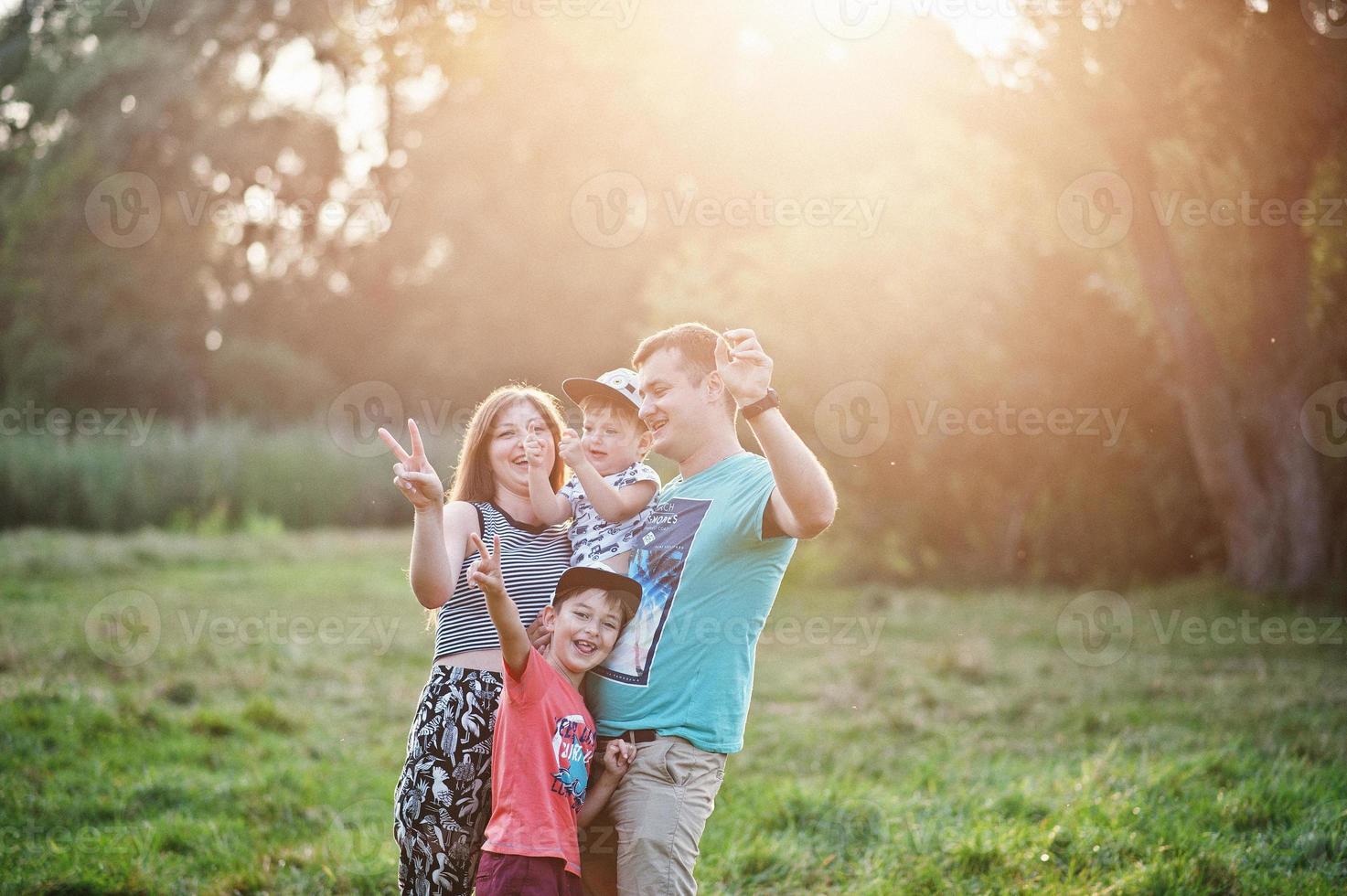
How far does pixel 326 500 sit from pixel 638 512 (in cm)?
1831

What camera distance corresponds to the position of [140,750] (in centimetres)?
676

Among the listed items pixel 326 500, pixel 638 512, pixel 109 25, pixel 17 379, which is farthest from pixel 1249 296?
pixel 17 379

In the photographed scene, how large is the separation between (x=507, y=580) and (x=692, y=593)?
0.54m

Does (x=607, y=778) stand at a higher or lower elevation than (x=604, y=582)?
lower

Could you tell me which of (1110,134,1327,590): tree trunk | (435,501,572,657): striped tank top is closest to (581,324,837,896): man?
(435,501,572,657): striped tank top

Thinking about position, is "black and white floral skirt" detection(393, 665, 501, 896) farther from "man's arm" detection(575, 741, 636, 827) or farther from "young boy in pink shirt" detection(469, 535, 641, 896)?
"man's arm" detection(575, 741, 636, 827)

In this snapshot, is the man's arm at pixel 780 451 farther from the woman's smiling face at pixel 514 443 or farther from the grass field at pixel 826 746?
the grass field at pixel 826 746

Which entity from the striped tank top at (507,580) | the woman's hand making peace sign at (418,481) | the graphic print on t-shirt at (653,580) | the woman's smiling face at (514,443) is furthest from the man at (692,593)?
the woman's hand making peace sign at (418,481)

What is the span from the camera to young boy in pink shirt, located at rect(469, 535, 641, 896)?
3.07 m

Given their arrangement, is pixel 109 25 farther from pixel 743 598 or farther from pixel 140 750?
pixel 743 598

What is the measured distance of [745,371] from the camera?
315cm

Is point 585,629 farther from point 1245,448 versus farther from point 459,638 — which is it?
point 1245,448

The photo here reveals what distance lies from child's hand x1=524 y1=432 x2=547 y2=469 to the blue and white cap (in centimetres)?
18

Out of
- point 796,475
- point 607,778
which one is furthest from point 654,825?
point 796,475
